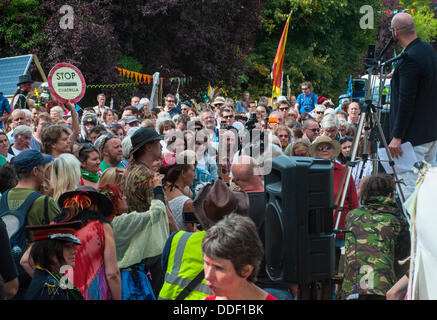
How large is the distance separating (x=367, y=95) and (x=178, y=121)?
442cm

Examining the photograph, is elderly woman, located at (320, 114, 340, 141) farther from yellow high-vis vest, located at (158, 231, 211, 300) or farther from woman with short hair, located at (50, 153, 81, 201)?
yellow high-vis vest, located at (158, 231, 211, 300)

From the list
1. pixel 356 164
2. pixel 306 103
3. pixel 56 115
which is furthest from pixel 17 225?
pixel 306 103

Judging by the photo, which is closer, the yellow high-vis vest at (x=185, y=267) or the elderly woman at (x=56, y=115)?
the yellow high-vis vest at (x=185, y=267)

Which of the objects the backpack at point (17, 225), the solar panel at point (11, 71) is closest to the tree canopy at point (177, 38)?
the solar panel at point (11, 71)

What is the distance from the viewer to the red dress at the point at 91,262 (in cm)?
423

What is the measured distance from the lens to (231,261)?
3053 millimetres

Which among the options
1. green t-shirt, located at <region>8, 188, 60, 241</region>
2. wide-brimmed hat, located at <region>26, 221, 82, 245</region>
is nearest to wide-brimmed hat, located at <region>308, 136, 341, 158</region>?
green t-shirt, located at <region>8, 188, 60, 241</region>

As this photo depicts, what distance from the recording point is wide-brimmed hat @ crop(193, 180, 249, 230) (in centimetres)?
378

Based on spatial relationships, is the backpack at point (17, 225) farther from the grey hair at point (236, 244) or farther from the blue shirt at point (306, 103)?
the blue shirt at point (306, 103)

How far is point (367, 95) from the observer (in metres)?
6.15

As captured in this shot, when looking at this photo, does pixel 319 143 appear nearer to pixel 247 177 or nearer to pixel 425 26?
pixel 247 177

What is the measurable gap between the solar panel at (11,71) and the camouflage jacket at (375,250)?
11.6 m

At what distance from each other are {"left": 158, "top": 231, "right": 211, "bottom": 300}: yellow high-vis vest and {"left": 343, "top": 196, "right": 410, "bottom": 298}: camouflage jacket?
60.6 inches
